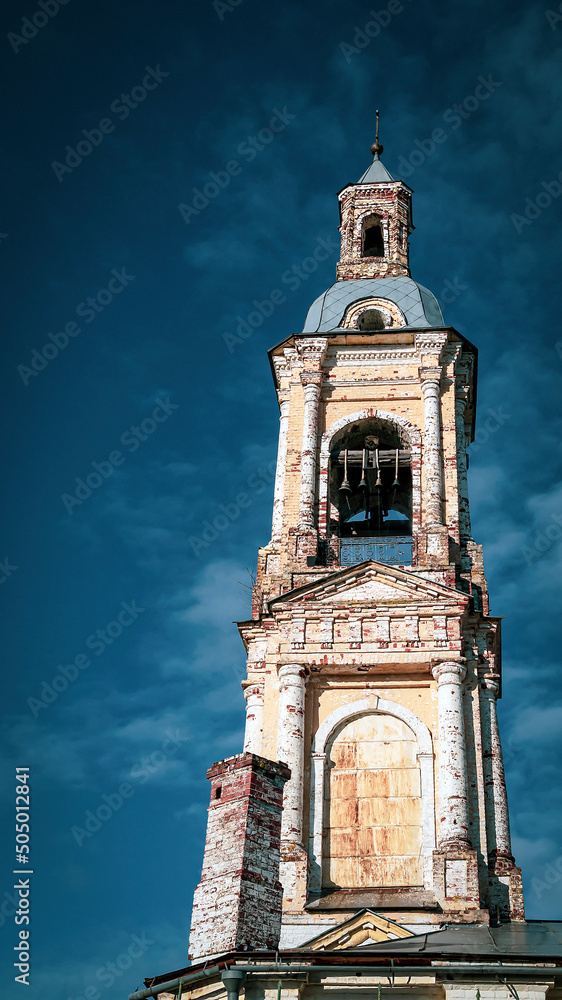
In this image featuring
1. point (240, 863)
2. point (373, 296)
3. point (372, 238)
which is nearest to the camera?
point (240, 863)

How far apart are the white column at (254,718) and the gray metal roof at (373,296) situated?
813cm

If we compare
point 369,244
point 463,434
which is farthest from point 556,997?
point 369,244

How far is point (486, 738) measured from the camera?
19.1 meters

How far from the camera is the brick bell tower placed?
17.0 metres

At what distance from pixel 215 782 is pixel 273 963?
2314 mm

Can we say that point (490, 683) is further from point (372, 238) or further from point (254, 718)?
point (372, 238)

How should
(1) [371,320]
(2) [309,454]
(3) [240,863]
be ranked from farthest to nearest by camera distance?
(1) [371,320] < (2) [309,454] < (3) [240,863]

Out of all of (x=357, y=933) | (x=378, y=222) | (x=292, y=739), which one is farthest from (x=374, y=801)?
(x=378, y=222)

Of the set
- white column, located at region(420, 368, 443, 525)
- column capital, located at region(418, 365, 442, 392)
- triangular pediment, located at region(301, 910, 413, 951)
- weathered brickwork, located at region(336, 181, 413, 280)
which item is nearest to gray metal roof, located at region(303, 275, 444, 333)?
weathered brickwork, located at region(336, 181, 413, 280)

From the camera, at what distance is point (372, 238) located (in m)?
29.6

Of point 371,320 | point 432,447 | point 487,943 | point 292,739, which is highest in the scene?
point 371,320

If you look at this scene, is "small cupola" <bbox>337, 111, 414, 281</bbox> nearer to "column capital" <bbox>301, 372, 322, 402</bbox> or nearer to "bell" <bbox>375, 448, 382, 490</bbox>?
"column capital" <bbox>301, 372, 322, 402</bbox>

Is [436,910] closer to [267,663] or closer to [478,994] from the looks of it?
[267,663]

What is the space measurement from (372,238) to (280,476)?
9129 mm
